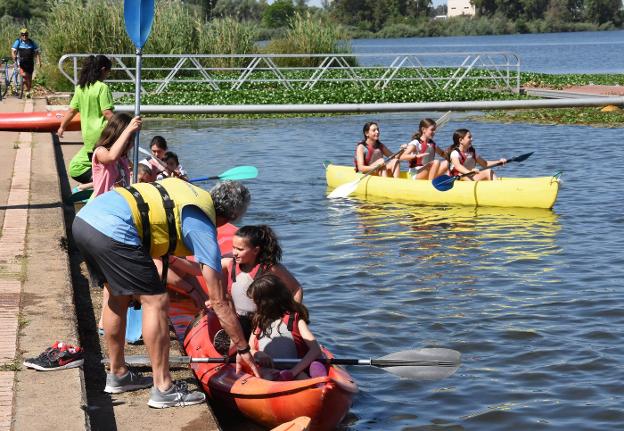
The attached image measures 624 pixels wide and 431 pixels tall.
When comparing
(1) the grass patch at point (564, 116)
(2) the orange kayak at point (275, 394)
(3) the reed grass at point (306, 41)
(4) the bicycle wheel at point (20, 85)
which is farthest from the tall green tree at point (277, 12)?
(2) the orange kayak at point (275, 394)

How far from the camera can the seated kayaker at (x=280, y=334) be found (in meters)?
6.29

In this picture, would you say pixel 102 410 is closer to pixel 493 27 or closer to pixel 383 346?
pixel 383 346

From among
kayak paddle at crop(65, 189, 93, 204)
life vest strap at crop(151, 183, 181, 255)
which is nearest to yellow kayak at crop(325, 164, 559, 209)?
kayak paddle at crop(65, 189, 93, 204)

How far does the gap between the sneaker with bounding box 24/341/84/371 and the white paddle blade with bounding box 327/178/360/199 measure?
8.87 metres

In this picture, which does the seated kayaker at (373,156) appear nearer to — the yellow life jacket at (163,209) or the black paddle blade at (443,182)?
the black paddle blade at (443,182)

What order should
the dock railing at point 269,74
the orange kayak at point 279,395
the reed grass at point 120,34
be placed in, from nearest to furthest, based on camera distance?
the orange kayak at point 279,395
the dock railing at point 269,74
the reed grass at point 120,34

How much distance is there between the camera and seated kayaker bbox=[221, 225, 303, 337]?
650 cm

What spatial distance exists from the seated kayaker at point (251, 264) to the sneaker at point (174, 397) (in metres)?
0.88

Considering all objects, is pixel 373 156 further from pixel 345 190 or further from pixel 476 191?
pixel 476 191

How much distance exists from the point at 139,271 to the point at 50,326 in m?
1.51

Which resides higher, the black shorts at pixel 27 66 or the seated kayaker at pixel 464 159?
the black shorts at pixel 27 66

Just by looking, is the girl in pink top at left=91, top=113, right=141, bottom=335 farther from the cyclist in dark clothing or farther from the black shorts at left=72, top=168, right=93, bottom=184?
the cyclist in dark clothing

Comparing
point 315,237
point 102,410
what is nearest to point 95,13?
point 315,237

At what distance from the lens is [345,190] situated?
14.7 meters
